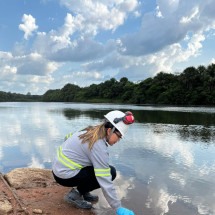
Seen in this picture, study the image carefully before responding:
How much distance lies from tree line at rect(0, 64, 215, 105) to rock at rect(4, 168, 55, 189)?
69316mm

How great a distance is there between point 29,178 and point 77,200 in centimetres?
171

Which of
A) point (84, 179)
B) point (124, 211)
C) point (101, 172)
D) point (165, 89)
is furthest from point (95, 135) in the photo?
point (165, 89)

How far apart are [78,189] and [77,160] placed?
79cm

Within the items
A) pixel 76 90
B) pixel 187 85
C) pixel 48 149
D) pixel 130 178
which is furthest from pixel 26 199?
pixel 76 90

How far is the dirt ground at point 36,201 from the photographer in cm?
454

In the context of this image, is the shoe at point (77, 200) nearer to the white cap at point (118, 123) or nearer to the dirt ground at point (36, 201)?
the dirt ground at point (36, 201)

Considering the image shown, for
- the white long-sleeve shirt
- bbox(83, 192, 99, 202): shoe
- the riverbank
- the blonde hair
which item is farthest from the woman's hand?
bbox(83, 192, 99, 202): shoe

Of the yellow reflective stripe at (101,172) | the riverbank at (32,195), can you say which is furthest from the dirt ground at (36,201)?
the yellow reflective stripe at (101,172)

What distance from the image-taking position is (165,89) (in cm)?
9344

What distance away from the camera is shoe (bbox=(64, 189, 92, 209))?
4805mm

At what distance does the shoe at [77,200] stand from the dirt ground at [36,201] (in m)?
0.07

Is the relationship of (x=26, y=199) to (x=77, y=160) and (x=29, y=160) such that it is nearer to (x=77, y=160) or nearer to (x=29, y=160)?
(x=77, y=160)

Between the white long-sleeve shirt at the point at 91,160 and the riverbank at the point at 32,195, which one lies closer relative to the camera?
the white long-sleeve shirt at the point at 91,160

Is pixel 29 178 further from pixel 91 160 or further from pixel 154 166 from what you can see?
pixel 154 166
